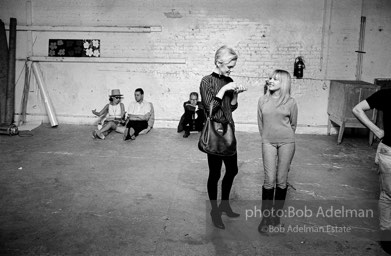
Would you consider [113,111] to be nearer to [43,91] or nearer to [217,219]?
[43,91]

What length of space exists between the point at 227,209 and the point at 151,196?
1.21 m

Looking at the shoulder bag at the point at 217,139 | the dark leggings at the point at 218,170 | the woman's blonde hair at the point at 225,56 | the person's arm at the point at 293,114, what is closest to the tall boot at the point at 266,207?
the dark leggings at the point at 218,170

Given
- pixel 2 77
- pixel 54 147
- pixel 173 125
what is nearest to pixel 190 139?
pixel 173 125

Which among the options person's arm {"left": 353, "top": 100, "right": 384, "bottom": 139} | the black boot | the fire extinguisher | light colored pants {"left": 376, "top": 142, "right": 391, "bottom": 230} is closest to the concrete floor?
the black boot

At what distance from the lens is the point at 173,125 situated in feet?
31.5

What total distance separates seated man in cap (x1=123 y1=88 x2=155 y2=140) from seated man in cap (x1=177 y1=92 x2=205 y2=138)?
753 mm

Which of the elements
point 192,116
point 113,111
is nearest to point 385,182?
point 192,116

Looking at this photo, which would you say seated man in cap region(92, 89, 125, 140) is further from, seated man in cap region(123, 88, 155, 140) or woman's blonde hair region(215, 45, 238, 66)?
woman's blonde hair region(215, 45, 238, 66)

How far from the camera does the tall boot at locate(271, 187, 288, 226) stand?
4.23 metres

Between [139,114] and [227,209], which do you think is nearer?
[227,209]

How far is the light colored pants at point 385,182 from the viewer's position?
368 centimetres

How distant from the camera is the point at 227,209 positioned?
4.61 m

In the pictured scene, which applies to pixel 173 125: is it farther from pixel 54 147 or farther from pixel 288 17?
pixel 288 17

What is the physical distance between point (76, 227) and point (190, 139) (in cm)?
446
